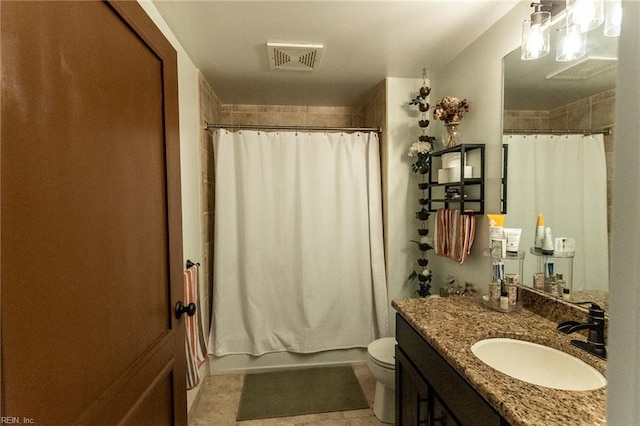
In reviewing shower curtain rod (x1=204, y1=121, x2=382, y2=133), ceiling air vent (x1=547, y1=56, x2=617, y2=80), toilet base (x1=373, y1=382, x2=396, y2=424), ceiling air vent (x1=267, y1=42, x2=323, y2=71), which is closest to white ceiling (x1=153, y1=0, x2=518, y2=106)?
ceiling air vent (x1=267, y1=42, x2=323, y2=71)

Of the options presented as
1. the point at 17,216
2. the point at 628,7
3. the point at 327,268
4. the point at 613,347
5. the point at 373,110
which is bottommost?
the point at 327,268

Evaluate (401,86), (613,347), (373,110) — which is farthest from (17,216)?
(373,110)

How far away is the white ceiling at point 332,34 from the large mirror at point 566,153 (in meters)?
0.41

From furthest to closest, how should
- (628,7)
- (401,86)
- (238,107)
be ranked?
(238,107) < (401,86) < (628,7)

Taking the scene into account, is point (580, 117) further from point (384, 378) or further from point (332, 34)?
point (384, 378)

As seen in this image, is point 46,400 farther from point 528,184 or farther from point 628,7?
point 528,184

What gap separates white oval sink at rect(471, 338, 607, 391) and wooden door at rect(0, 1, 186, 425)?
113cm

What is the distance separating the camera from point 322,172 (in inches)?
94.6

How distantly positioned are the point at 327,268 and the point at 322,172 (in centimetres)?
78

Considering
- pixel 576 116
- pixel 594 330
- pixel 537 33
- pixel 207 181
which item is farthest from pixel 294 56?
pixel 594 330

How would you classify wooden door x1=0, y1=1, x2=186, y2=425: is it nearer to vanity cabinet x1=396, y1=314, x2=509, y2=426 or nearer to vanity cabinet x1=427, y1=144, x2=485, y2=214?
vanity cabinet x1=396, y1=314, x2=509, y2=426

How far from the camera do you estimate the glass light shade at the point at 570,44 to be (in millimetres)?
1131

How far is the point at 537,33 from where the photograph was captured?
47.5 inches

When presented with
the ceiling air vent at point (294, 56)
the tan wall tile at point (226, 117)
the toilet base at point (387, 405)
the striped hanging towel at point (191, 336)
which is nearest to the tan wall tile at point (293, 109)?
the tan wall tile at point (226, 117)
